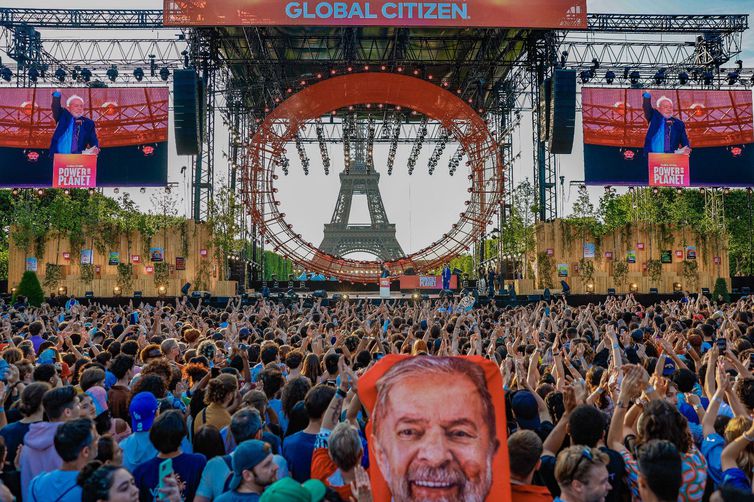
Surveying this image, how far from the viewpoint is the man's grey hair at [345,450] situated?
10.9 feet

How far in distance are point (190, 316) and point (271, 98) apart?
23994 millimetres

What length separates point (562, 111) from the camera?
26.4 m

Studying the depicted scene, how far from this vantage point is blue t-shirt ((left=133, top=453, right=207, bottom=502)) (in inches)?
153

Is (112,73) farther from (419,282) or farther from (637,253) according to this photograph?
(637,253)

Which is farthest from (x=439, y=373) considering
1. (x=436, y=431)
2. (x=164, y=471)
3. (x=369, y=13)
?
(x=369, y=13)

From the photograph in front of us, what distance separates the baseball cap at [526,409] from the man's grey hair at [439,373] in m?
2.31

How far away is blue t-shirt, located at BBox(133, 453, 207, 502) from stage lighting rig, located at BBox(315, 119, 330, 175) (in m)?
33.2

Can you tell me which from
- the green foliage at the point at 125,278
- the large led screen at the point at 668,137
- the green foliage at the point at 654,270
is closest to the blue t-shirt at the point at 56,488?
the green foliage at the point at 125,278

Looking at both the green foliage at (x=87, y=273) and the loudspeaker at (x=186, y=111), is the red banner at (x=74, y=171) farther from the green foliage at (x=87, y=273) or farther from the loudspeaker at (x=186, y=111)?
the loudspeaker at (x=186, y=111)

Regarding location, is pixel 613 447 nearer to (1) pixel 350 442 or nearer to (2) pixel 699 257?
(1) pixel 350 442

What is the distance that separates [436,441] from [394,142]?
38.8m

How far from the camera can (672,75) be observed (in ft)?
110

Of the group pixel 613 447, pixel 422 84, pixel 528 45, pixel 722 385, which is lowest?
pixel 613 447

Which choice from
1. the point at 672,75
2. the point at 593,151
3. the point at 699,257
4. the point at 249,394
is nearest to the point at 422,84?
the point at 593,151
